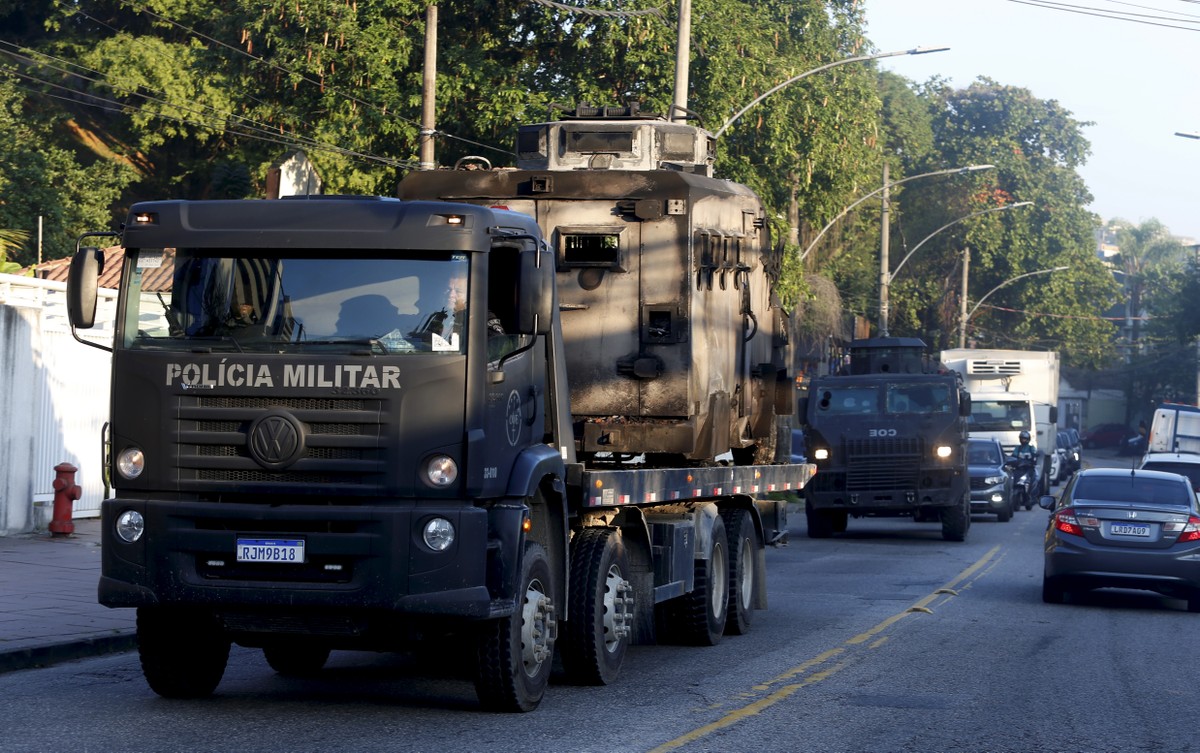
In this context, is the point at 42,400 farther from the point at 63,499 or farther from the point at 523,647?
the point at 523,647

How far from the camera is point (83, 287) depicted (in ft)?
29.6

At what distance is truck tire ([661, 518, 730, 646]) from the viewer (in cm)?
1297

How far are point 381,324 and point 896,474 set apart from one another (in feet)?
62.2

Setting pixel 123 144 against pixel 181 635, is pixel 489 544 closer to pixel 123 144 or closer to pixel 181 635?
pixel 181 635

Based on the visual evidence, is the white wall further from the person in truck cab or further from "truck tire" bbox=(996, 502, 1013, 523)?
the person in truck cab

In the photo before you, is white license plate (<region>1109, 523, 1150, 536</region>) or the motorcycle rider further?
the motorcycle rider

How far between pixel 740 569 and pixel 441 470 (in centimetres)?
581

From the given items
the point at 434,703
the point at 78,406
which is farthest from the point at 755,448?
the point at 78,406

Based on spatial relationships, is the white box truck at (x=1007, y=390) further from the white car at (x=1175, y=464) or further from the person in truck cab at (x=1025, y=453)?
the white car at (x=1175, y=464)

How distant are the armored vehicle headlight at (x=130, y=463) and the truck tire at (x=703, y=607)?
5.20m

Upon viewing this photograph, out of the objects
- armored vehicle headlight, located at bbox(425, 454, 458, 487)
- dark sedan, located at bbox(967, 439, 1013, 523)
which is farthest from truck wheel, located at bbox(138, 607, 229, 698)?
dark sedan, located at bbox(967, 439, 1013, 523)

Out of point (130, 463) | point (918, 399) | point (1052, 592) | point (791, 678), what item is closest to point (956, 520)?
point (918, 399)

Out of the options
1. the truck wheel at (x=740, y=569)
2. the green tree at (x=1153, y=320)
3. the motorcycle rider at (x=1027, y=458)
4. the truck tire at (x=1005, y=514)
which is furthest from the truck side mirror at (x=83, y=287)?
the green tree at (x=1153, y=320)

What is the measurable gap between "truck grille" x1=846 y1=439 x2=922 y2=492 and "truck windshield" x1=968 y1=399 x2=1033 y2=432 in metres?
15.5
